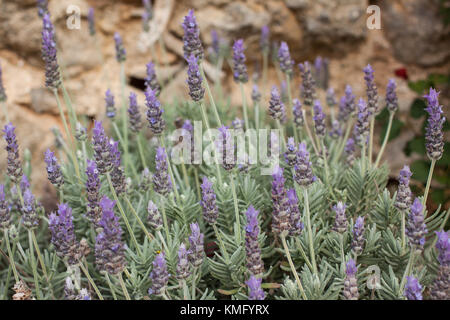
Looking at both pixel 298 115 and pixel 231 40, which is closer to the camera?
pixel 298 115

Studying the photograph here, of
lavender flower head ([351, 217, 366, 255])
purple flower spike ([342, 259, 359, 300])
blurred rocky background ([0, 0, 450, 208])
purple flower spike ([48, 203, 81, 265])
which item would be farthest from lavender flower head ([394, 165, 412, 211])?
blurred rocky background ([0, 0, 450, 208])

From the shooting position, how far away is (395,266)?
1484mm

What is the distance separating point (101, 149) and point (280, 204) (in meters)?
0.51

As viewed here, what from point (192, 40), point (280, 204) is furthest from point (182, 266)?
point (192, 40)

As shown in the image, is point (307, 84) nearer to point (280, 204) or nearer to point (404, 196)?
point (404, 196)

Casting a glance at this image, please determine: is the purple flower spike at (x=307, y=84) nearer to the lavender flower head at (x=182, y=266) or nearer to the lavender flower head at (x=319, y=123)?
the lavender flower head at (x=319, y=123)

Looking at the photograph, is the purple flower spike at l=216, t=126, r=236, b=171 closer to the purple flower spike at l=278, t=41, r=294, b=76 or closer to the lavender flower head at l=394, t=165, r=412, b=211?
the lavender flower head at l=394, t=165, r=412, b=211

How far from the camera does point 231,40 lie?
3.07 metres

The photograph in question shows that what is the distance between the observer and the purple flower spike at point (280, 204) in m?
1.20

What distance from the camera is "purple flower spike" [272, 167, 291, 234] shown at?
120cm

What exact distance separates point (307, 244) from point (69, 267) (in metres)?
0.70

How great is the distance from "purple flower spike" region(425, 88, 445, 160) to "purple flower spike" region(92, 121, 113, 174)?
890 millimetres

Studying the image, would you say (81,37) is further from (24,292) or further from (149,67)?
(24,292)

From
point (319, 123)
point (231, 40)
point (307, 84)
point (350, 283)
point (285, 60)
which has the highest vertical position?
point (231, 40)
